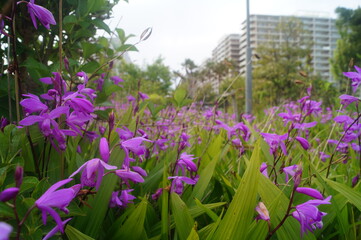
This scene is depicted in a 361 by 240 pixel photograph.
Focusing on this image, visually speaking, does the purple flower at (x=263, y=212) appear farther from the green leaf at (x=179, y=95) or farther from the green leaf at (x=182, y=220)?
the green leaf at (x=179, y=95)

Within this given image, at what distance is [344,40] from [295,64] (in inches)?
196

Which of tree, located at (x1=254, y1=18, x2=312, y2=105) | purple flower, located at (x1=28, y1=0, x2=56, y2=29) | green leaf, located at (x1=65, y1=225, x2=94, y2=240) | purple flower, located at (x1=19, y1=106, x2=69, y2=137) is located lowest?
green leaf, located at (x1=65, y1=225, x2=94, y2=240)

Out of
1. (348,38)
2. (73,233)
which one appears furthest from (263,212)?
(348,38)

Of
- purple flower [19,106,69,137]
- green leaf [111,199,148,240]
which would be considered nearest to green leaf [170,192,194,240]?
green leaf [111,199,148,240]

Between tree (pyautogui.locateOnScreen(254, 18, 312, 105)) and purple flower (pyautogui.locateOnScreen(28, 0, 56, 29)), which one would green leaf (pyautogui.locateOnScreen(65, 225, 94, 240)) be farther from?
tree (pyautogui.locateOnScreen(254, 18, 312, 105))

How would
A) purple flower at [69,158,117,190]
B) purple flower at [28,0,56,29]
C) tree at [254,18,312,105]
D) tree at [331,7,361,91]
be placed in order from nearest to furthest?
purple flower at [69,158,117,190], purple flower at [28,0,56,29], tree at [254,18,312,105], tree at [331,7,361,91]

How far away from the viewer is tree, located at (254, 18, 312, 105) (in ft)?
60.4

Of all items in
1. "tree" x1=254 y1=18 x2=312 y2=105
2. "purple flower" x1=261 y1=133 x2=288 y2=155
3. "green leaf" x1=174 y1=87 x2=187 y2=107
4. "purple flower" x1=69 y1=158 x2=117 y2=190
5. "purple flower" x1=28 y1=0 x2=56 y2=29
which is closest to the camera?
"purple flower" x1=69 y1=158 x2=117 y2=190

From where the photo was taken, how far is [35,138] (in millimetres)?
981

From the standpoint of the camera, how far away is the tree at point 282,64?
1840 centimetres

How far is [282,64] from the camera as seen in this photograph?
20250mm

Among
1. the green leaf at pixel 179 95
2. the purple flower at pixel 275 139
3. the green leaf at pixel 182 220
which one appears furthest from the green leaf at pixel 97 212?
the green leaf at pixel 179 95

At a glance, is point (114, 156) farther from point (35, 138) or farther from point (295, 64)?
point (295, 64)

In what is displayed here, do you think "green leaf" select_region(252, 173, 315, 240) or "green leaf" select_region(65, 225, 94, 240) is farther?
"green leaf" select_region(252, 173, 315, 240)
